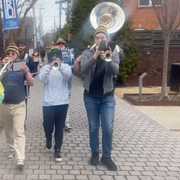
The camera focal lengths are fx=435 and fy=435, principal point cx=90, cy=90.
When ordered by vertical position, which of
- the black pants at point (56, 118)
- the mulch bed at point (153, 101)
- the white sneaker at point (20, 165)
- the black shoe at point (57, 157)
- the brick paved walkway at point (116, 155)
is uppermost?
the black pants at point (56, 118)

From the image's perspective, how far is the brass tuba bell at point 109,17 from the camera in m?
6.46

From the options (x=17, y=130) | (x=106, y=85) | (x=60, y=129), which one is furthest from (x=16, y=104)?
(x=106, y=85)

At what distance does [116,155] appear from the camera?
6.72 metres

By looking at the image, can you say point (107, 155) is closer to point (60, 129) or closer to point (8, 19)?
point (60, 129)

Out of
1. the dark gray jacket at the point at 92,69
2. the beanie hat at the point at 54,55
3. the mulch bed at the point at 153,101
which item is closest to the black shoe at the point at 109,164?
the dark gray jacket at the point at 92,69

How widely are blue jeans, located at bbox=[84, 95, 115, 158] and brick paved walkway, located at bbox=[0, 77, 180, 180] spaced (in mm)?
348

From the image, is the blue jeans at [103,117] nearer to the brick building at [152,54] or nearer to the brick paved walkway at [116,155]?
the brick paved walkway at [116,155]

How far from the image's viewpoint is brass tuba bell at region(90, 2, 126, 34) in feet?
21.2

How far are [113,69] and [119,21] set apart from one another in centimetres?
117

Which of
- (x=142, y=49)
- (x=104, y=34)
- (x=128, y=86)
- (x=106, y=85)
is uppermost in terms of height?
(x=104, y=34)

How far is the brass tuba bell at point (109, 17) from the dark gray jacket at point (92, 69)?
584 millimetres

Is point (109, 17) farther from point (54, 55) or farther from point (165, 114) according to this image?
point (165, 114)

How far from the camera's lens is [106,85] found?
588 cm

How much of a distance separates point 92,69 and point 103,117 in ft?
2.26
